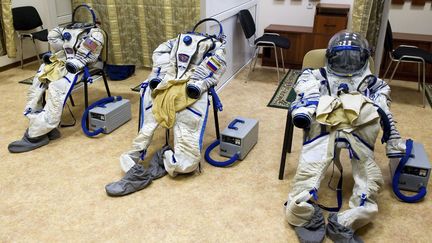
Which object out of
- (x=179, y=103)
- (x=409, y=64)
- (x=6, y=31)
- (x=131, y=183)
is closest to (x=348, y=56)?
(x=179, y=103)

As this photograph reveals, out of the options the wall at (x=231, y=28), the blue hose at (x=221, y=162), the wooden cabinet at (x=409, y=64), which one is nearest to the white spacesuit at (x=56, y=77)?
the wall at (x=231, y=28)

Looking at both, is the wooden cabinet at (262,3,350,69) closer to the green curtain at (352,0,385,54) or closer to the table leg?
the green curtain at (352,0,385,54)

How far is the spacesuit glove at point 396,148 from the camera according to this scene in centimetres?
211

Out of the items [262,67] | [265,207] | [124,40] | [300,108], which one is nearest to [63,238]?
[265,207]

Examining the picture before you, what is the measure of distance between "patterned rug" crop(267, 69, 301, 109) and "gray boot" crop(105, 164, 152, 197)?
5.51 feet

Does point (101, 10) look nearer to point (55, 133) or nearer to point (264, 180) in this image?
point (55, 133)

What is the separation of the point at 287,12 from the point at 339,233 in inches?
139

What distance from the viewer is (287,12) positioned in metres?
4.74

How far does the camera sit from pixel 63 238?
6.27 ft

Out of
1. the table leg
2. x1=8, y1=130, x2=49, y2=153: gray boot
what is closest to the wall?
the table leg

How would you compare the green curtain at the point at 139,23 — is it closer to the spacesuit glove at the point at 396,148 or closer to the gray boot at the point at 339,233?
the spacesuit glove at the point at 396,148

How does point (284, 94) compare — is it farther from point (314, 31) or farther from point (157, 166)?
point (157, 166)

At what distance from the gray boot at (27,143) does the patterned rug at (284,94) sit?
6.77 ft

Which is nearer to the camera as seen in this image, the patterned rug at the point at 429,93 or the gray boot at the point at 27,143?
the gray boot at the point at 27,143
